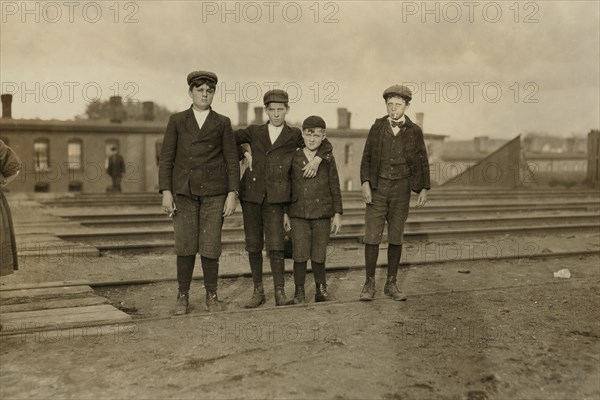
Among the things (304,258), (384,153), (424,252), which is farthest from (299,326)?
(424,252)

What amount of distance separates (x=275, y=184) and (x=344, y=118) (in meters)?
36.6

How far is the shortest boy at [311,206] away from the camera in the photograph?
550 cm

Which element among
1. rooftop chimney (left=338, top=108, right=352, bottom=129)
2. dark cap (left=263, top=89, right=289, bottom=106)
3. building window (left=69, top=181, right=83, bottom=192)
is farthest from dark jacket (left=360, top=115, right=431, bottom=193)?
rooftop chimney (left=338, top=108, right=352, bottom=129)

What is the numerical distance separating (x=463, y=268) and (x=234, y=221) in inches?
269

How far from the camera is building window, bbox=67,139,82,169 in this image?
34781 millimetres

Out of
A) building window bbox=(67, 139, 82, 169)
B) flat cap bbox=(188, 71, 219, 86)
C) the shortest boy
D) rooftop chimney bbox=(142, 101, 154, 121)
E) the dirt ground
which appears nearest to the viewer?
the dirt ground

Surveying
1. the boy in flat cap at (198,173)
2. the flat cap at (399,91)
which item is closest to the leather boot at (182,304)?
the boy in flat cap at (198,173)

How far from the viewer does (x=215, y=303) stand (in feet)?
18.0

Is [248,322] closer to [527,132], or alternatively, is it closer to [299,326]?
[299,326]

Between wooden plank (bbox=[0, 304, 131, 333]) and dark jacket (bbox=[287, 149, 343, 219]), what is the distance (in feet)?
6.10

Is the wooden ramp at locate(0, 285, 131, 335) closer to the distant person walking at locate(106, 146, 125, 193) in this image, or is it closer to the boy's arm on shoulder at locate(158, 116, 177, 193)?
the boy's arm on shoulder at locate(158, 116, 177, 193)

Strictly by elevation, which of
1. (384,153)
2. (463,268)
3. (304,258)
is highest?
(384,153)

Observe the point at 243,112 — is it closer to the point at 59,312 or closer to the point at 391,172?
the point at 391,172

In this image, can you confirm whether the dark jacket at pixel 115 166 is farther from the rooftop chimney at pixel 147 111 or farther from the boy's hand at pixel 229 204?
the boy's hand at pixel 229 204
